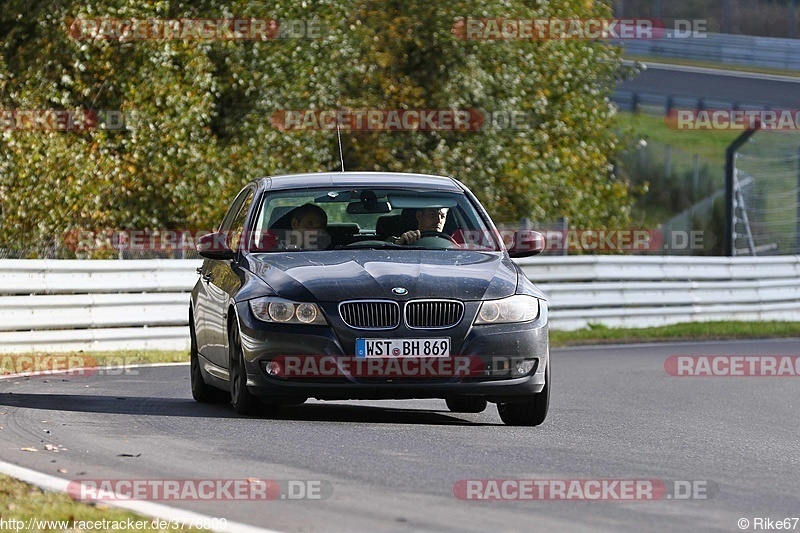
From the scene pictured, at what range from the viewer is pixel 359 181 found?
11.3 metres

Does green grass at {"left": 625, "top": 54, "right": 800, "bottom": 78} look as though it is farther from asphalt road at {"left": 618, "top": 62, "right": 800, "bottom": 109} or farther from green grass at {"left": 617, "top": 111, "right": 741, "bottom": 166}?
green grass at {"left": 617, "top": 111, "right": 741, "bottom": 166}

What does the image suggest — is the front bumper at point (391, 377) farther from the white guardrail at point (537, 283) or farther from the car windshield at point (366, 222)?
the white guardrail at point (537, 283)

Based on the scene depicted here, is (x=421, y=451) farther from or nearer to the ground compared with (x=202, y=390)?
farther from the ground

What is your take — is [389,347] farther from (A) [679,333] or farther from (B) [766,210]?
(B) [766,210]

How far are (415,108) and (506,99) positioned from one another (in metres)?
1.74

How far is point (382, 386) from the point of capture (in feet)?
31.5

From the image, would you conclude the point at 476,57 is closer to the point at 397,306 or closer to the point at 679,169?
the point at 397,306

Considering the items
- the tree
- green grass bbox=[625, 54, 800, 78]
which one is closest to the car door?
the tree

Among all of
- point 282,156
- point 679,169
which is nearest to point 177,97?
point 282,156

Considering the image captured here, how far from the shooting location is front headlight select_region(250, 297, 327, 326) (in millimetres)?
9609

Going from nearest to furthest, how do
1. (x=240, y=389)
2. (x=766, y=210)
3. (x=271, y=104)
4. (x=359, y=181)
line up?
(x=240, y=389) < (x=359, y=181) < (x=271, y=104) < (x=766, y=210)

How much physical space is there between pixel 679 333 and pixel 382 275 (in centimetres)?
1348

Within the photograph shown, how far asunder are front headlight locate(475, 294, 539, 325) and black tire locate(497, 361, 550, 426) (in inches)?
14.0

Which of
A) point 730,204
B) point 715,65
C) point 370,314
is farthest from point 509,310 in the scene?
point 715,65
